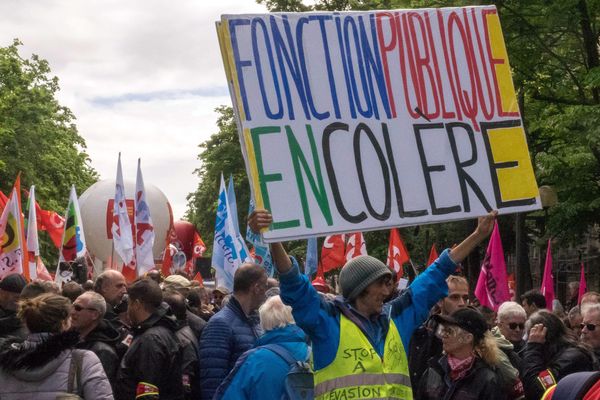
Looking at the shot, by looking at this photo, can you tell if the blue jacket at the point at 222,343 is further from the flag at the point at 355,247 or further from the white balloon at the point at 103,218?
the white balloon at the point at 103,218

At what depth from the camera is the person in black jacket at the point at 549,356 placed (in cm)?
739

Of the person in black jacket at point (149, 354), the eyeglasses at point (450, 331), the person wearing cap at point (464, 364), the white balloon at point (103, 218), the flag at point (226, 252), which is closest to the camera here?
the person wearing cap at point (464, 364)

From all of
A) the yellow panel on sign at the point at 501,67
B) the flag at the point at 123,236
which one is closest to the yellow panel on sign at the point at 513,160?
the yellow panel on sign at the point at 501,67

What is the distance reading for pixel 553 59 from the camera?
2128 cm

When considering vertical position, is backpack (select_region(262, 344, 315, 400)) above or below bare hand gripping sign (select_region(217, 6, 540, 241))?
below

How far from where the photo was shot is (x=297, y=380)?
227 inches

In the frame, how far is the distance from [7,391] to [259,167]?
5.43ft

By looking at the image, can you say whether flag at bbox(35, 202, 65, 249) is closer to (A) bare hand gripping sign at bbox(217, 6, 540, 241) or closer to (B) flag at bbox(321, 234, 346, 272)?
(B) flag at bbox(321, 234, 346, 272)

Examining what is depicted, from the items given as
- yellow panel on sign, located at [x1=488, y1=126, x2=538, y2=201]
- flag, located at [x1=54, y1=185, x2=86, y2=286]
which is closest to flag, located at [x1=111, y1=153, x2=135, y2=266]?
flag, located at [x1=54, y1=185, x2=86, y2=286]

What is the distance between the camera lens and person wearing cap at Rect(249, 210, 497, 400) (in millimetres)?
5359

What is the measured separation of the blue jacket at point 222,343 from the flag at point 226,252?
26.6 feet

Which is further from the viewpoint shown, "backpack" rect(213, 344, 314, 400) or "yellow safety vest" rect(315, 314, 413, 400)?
"backpack" rect(213, 344, 314, 400)

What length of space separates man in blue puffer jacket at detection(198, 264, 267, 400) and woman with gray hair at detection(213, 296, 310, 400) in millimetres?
1403

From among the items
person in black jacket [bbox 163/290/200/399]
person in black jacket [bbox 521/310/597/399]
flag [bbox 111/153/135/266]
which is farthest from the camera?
flag [bbox 111/153/135/266]
